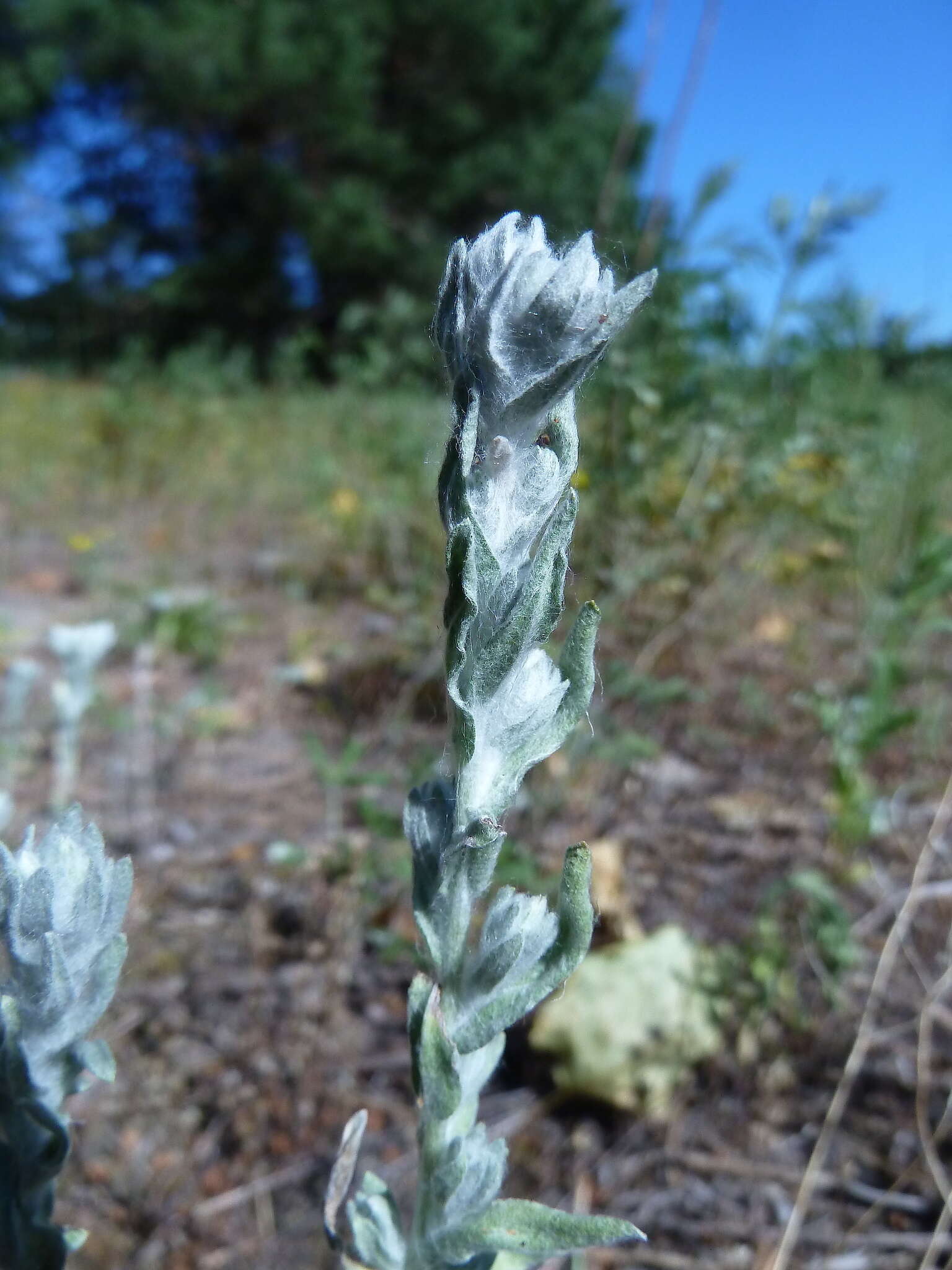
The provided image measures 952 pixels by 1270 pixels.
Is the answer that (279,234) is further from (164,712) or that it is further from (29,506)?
(164,712)

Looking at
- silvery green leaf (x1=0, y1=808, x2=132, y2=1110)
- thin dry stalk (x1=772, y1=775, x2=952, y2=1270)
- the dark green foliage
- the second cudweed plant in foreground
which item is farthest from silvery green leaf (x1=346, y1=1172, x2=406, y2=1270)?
the dark green foliage

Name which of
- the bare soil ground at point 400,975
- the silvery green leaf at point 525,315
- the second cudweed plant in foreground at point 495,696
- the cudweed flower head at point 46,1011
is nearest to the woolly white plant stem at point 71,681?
the bare soil ground at point 400,975

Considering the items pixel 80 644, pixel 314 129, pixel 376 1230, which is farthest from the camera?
pixel 314 129

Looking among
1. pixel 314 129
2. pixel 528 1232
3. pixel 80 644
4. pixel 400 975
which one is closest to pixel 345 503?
pixel 80 644

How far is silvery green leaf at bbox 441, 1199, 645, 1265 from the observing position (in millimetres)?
637

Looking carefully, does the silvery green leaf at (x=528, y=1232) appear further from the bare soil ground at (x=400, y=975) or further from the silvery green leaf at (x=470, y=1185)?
the bare soil ground at (x=400, y=975)

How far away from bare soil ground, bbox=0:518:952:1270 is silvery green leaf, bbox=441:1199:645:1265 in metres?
0.33

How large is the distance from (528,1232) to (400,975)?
133 centimetres

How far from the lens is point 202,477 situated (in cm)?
593

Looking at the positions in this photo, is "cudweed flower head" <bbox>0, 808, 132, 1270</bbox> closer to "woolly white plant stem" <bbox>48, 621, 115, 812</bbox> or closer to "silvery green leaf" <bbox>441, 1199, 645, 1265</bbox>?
"silvery green leaf" <bbox>441, 1199, 645, 1265</bbox>

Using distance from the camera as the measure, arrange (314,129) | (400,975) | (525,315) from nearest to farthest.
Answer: (525,315)
(400,975)
(314,129)

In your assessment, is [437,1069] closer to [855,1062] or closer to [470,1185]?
[470,1185]

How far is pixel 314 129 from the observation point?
1680 cm

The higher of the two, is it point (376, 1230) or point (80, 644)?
point (80, 644)
